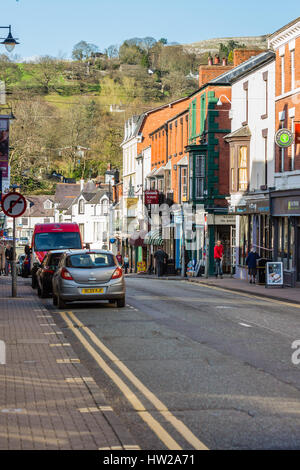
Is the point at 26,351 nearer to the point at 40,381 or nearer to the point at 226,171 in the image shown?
the point at 40,381

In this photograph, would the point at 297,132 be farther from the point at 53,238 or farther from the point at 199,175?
the point at 199,175

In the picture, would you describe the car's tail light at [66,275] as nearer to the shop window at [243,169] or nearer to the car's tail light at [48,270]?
the car's tail light at [48,270]

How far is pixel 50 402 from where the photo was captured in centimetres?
902

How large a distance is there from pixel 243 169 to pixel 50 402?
33.8 meters

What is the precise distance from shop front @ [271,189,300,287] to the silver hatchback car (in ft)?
46.0

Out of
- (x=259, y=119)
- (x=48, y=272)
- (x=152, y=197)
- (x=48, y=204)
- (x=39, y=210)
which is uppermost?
(x=259, y=119)

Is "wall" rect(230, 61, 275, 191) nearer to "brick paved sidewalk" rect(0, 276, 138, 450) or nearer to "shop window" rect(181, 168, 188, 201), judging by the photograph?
"shop window" rect(181, 168, 188, 201)

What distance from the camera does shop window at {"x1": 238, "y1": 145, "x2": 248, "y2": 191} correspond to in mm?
41531

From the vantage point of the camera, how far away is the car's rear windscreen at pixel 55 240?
32906 mm

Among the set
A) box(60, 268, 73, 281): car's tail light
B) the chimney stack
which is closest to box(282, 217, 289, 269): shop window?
box(60, 268, 73, 281): car's tail light

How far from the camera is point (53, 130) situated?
110 meters

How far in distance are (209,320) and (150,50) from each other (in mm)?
164590

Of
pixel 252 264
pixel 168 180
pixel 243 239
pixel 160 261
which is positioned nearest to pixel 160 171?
pixel 168 180
